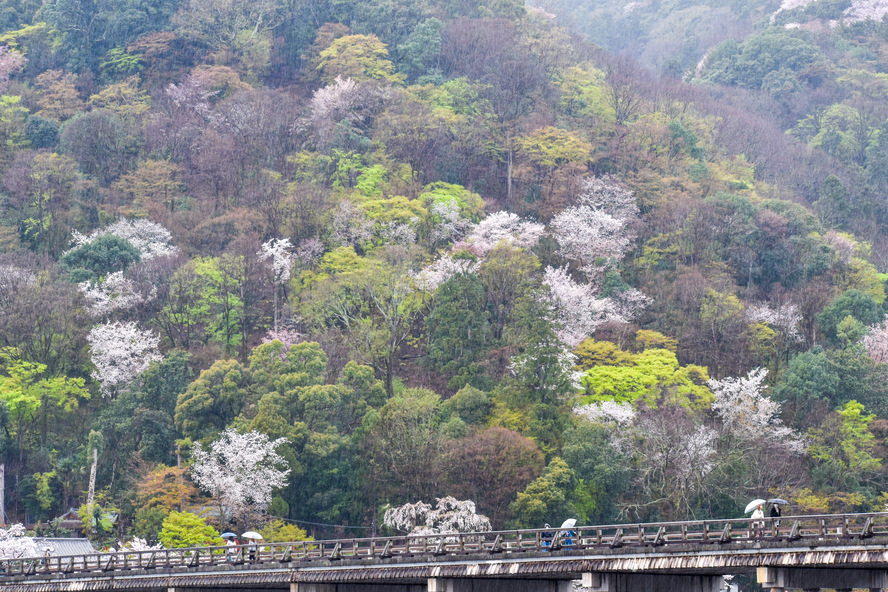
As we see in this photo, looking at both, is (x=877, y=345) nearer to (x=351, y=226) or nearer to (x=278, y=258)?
(x=351, y=226)

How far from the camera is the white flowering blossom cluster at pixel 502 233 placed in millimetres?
73188

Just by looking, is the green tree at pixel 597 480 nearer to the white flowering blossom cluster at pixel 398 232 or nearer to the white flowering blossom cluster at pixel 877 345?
the white flowering blossom cluster at pixel 877 345

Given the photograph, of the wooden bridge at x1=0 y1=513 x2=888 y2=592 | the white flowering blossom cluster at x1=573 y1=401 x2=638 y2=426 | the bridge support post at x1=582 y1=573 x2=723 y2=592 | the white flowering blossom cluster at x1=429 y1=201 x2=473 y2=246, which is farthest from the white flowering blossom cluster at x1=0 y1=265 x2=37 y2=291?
the bridge support post at x1=582 y1=573 x2=723 y2=592

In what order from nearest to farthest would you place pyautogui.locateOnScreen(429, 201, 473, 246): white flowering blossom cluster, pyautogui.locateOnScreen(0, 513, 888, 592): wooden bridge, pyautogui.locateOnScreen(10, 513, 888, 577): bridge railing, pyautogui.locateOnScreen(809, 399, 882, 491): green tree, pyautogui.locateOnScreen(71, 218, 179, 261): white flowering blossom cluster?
pyautogui.locateOnScreen(0, 513, 888, 592): wooden bridge
pyautogui.locateOnScreen(10, 513, 888, 577): bridge railing
pyautogui.locateOnScreen(809, 399, 882, 491): green tree
pyautogui.locateOnScreen(429, 201, 473, 246): white flowering blossom cluster
pyautogui.locateOnScreen(71, 218, 179, 261): white flowering blossom cluster

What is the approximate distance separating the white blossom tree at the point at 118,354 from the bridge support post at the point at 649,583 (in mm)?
39667

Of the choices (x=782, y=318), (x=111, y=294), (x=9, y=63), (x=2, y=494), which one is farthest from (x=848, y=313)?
(x=9, y=63)

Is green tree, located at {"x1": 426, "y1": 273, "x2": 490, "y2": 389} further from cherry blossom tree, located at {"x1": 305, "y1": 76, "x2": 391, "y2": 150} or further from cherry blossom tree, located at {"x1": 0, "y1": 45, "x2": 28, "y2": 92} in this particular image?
cherry blossom tree, located at {"x1": 0, "y1": 45, "x2": 28, "y2": 92}

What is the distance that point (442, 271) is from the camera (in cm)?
7025

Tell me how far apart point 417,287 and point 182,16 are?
4314 centimetres

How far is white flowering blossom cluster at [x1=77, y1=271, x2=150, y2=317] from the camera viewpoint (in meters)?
70.9

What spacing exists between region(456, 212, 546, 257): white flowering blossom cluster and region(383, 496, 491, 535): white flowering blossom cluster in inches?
825

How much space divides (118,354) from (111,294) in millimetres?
5949

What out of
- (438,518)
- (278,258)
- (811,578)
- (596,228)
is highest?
(811,578)

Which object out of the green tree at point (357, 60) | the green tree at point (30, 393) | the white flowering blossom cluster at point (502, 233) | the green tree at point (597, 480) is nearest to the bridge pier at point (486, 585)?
the green tree at point (597, 480)
